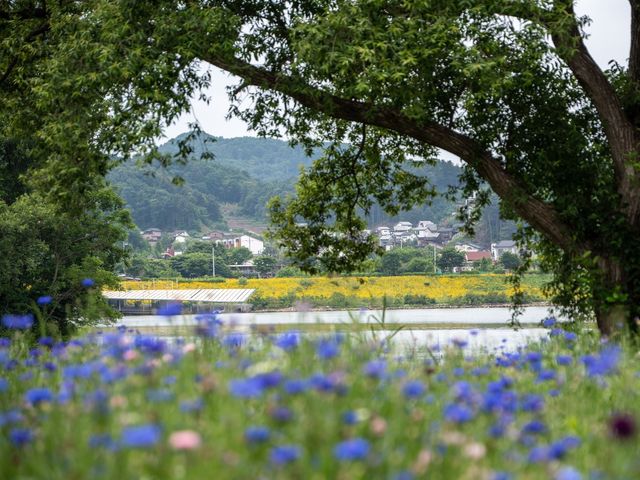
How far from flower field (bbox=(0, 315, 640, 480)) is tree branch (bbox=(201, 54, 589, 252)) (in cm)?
762

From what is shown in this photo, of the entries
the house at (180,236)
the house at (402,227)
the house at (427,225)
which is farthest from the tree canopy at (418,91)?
the house at (402,227)

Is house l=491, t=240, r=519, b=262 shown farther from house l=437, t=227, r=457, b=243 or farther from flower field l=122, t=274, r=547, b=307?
flower field l=122, t=274, r=547, b=307

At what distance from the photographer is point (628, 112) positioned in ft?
41.1

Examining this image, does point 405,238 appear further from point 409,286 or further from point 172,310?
point 172,310

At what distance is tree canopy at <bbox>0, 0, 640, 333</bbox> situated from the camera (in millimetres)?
10609

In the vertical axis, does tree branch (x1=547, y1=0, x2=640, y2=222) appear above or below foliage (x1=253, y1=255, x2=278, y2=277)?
above

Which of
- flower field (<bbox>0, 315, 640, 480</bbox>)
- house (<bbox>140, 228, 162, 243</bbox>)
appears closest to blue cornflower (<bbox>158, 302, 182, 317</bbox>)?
flower field (<bbox>0, 315, 640, 480</bbox>)

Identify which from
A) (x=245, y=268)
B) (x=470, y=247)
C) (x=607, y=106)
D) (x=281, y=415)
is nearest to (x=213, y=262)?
(x=245, y=268)

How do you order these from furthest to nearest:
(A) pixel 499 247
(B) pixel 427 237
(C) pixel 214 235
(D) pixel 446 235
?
(C) pixel 214 235
(B) pixel 427 237
(D) pixel 446 235
(A) pixel 499 247

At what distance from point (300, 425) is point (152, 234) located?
124925 millimetres

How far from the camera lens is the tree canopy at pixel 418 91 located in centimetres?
1061

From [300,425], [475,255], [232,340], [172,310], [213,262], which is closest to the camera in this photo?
[300,425]

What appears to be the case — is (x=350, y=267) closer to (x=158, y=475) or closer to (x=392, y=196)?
(x=392, y=196)

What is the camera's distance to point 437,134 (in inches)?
479
